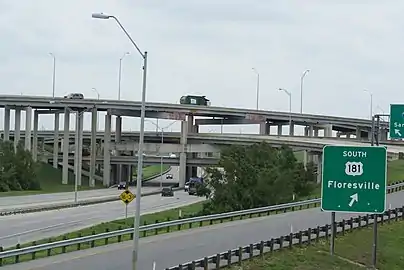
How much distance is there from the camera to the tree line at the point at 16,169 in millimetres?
98938

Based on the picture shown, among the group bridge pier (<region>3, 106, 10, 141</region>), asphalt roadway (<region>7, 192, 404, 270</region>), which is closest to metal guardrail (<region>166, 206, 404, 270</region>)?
asphalt roadway (<region>7, 192, 404, 270</region>)

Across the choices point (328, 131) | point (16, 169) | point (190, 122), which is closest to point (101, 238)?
point (16, 169)

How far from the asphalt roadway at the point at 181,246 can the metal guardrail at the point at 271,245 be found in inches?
76.1

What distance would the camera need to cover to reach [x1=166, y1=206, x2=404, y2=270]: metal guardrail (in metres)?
24.1

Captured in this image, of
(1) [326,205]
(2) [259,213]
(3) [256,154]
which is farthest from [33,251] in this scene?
(3) [256,154]

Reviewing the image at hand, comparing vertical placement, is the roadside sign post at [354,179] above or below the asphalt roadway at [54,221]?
above

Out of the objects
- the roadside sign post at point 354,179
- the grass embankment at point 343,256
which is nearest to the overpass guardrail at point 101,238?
the grass embankment at point 343,256

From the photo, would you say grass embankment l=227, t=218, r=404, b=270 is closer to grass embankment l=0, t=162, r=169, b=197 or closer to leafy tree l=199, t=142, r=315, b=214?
leafy tree l=199, t=142, r=315, b=214

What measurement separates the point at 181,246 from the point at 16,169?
7289 centimetres

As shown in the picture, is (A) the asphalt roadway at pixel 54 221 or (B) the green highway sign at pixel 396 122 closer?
(B) the green highway sign at pixel 396 122

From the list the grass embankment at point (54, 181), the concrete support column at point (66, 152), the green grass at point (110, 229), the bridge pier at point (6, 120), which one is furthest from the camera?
the bridge pier at point (6, 120)

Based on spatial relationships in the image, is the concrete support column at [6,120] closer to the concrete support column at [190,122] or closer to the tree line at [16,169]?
the tree line at [16,169]

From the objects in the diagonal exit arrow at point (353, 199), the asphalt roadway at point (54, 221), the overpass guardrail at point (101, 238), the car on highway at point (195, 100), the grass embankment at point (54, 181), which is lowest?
the grass embankment at point (54, 181)

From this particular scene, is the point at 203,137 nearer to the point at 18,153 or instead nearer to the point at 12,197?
the point at 18,153
